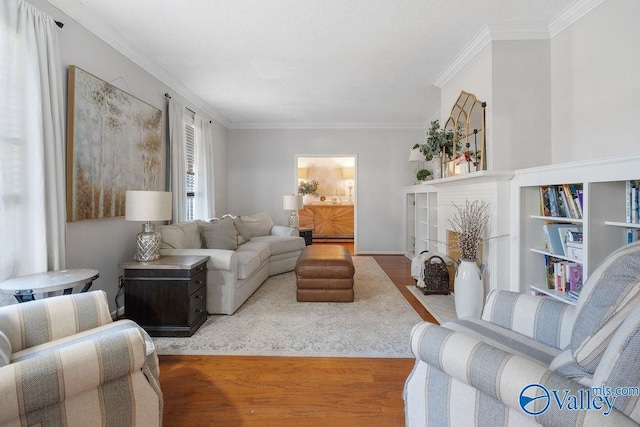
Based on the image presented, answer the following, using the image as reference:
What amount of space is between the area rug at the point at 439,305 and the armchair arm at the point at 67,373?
103 inches

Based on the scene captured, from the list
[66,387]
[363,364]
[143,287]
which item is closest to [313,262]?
[363,364]

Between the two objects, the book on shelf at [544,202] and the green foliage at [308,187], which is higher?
the green foliage at [308,187]

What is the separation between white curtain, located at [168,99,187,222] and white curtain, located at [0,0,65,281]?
67.0 inches

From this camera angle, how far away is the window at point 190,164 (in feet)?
15.6

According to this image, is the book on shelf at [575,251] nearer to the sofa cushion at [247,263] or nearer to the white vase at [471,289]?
the white vase at [471,289]

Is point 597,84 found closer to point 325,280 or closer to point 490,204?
point 490,204

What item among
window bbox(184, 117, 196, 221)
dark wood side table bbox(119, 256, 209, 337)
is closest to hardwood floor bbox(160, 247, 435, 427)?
dark wood side table bbox(119, 256, 209, 337)

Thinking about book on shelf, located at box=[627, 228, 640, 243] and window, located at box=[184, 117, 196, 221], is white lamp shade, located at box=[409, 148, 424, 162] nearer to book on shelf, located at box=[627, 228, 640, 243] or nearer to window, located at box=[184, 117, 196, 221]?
book on shelf, located at box=[627, 228, 640, 243]

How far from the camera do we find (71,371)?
1099mm

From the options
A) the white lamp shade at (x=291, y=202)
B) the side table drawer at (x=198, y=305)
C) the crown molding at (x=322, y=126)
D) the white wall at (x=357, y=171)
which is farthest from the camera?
the white wall at (x=357, y=171)

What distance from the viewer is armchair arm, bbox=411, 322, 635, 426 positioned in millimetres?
868

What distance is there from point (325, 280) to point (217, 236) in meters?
1.53

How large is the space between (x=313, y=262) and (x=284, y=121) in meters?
3.79

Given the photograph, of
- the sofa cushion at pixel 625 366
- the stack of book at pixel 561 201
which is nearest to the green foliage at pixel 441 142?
the stack of book at pixel 561 201
